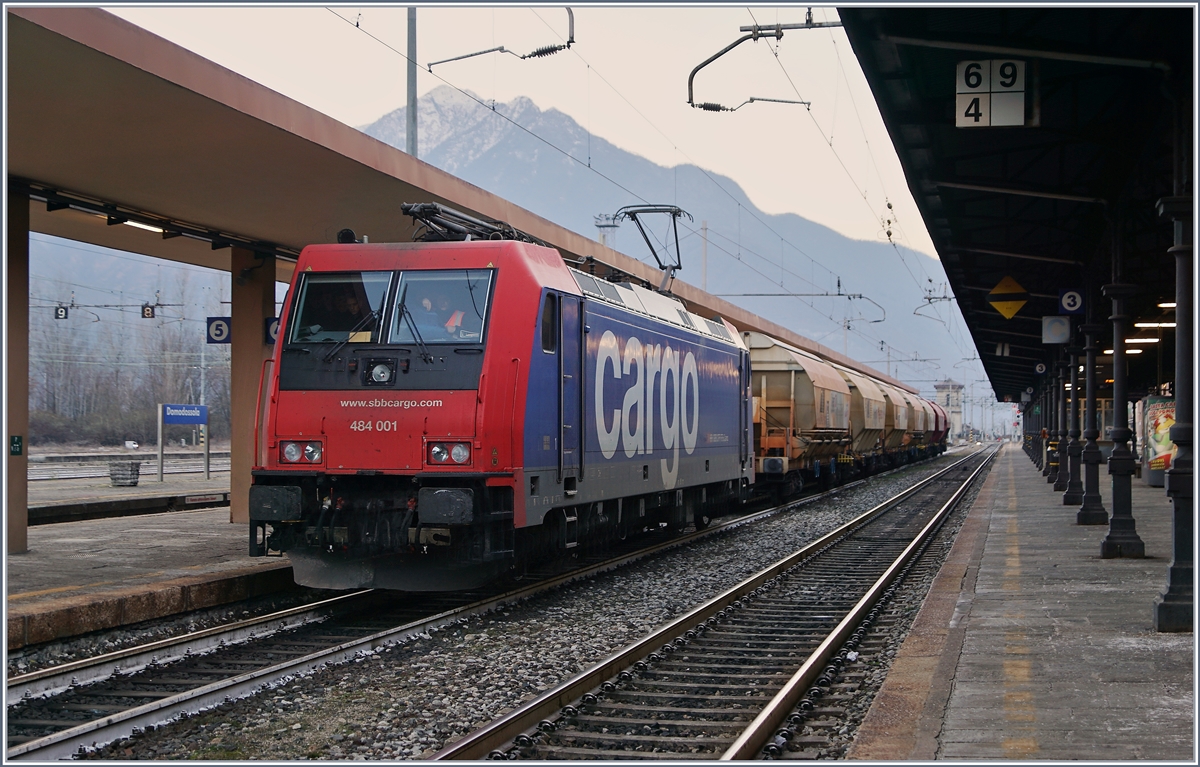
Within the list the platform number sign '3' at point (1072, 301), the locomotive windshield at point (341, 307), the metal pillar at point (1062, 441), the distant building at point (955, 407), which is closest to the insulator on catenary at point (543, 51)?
the locomotive windshield at point (341, 307)

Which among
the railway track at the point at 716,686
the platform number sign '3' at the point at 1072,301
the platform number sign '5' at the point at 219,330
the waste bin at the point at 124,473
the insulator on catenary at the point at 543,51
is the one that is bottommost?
the railway track at the point at 716,686

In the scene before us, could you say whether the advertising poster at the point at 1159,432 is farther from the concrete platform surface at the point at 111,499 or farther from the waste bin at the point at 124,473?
the waste bin at the point at 124,473

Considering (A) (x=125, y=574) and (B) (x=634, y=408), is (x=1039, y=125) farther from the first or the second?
(A) (x=125, y=574)

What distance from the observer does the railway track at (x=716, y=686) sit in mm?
6055

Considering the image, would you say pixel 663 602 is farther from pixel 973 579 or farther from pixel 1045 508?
pixel 1045 508

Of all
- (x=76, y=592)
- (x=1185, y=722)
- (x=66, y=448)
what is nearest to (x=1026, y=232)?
(x=1185, y=722)

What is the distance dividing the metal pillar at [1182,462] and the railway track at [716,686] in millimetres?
2407

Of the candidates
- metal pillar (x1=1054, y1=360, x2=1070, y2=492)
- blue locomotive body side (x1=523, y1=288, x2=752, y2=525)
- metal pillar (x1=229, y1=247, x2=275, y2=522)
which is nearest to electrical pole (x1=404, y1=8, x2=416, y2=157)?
metal pillar (x1=229, y1=247, x2=275, y2=522)

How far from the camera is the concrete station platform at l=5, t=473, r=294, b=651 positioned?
27.8 ft

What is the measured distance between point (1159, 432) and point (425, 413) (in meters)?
22.6

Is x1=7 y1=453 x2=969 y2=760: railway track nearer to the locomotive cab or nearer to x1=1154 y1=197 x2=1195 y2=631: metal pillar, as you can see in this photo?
the locomotive cab

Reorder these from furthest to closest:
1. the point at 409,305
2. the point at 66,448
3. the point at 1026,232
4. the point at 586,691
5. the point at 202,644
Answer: the point at 66,448, the point at 1026,232, the point at 409,305, the point at 202,644, the point at 586,691

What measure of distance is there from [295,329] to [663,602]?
436cm

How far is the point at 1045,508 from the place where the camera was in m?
22.2
